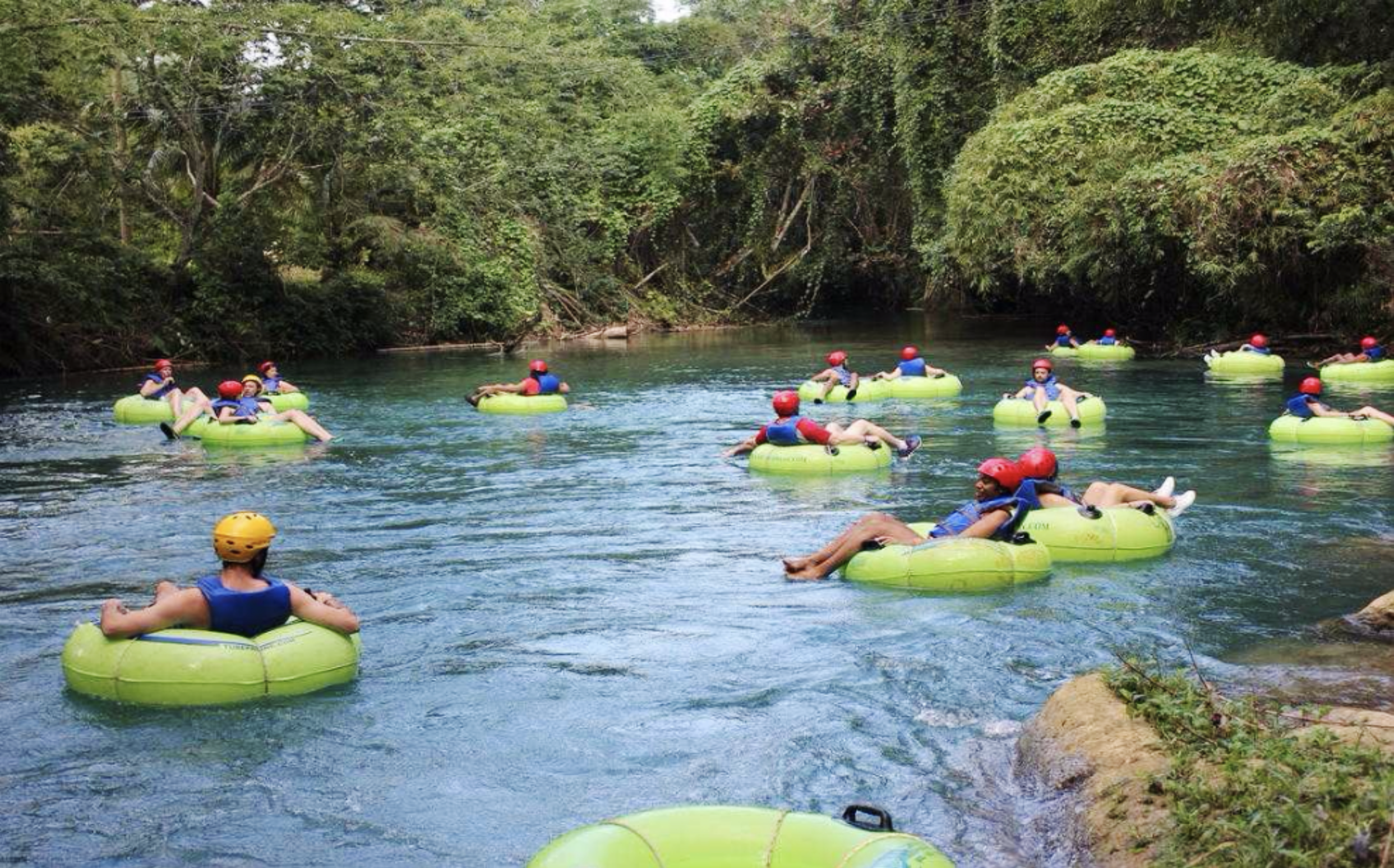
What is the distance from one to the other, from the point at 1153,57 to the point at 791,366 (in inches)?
361

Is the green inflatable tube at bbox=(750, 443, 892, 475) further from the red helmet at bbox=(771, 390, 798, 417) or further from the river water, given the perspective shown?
the red helmet at bbox=(771, 390, 798, 417)

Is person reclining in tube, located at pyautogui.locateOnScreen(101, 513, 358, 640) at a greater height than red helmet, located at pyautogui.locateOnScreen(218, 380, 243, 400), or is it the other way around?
red helmet, located at pyautogui.locateOnScreen(218, 380, 243, 400)

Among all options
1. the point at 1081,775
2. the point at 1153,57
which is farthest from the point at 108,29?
the point at 1081,775

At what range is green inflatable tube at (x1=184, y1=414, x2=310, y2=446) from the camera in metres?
16.9

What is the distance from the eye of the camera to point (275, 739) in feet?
22.0

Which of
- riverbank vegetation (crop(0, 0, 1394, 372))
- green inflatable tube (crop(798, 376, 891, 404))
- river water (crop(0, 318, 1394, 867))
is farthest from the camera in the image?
riverbank vegetation (crop(0, 0, 1394, 372))

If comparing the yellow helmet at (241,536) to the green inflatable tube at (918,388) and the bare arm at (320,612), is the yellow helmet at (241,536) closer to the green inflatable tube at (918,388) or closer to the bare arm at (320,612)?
the bare arm at (320,612)

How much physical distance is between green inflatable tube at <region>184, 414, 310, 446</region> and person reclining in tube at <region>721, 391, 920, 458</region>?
6015 millimetres

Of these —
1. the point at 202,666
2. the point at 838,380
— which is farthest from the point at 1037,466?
the point at 838,380

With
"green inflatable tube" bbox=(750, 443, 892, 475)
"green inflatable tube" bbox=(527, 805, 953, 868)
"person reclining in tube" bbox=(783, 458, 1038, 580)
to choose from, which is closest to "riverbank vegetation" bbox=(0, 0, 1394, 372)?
"green inflatable tube" bbox=(750, 443, 892, 475)

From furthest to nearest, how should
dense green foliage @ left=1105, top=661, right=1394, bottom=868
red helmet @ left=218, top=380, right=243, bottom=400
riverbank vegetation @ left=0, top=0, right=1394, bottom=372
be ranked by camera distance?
riverbank vegetation @ left=0, top=0, right=1394, bottom=372, red helmet @ left=218, top=380, right=243, bottom=400, dense green foliage @ left=1105, top=661, right=1394, bottom=868

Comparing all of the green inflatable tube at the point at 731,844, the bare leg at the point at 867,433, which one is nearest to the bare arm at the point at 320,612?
the green inflatable tube at the point at 731,844

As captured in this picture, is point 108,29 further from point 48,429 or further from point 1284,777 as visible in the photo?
point 1284,777

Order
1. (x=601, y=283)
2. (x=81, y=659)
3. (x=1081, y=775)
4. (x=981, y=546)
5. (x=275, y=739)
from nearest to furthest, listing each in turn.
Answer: (x=1081, y=775) → (x=275, y=739) → (x=81, y=659) → (x=981, y=546) → (x=601, y=283)
